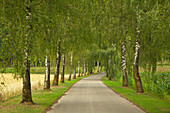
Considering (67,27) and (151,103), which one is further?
(67,27)

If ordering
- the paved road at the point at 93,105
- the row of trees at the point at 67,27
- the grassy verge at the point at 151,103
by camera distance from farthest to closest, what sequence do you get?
the grassy verge at the point at 151,103, the paved road at the point at 93,105, the row of trees at the point at 67,27

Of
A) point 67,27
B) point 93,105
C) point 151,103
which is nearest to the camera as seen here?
point 93,105

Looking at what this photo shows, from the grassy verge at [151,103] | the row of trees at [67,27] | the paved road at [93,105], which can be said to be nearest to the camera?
the row of trees at [67,27]

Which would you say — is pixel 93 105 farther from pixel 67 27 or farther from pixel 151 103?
pixel 67 27

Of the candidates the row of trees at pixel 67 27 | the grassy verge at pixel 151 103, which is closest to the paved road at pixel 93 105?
the grassy verge at pixel 151 103

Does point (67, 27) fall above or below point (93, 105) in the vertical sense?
above

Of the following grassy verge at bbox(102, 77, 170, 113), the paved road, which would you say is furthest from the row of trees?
the paved road

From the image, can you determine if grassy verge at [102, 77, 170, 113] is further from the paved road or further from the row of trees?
the row of trees

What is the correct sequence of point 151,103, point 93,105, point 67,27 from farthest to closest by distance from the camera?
point 67,27
point 151,103
point 93,105

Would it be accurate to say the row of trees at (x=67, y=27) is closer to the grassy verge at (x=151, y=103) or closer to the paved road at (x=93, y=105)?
the grassy verge at (x=151, y=103)

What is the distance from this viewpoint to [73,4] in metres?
15.2

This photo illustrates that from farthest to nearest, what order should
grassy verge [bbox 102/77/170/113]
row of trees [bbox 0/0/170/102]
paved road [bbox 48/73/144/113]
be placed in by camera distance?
grassy verge [bbox 102/77/170/113]
paved road [bbox 48/73/144/113]
row of trees [bbox 0/0/170/102]

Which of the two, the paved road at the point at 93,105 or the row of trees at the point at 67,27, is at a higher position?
the row of trees at the point at 67,27

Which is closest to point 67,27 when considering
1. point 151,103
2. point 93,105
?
point 93,105
